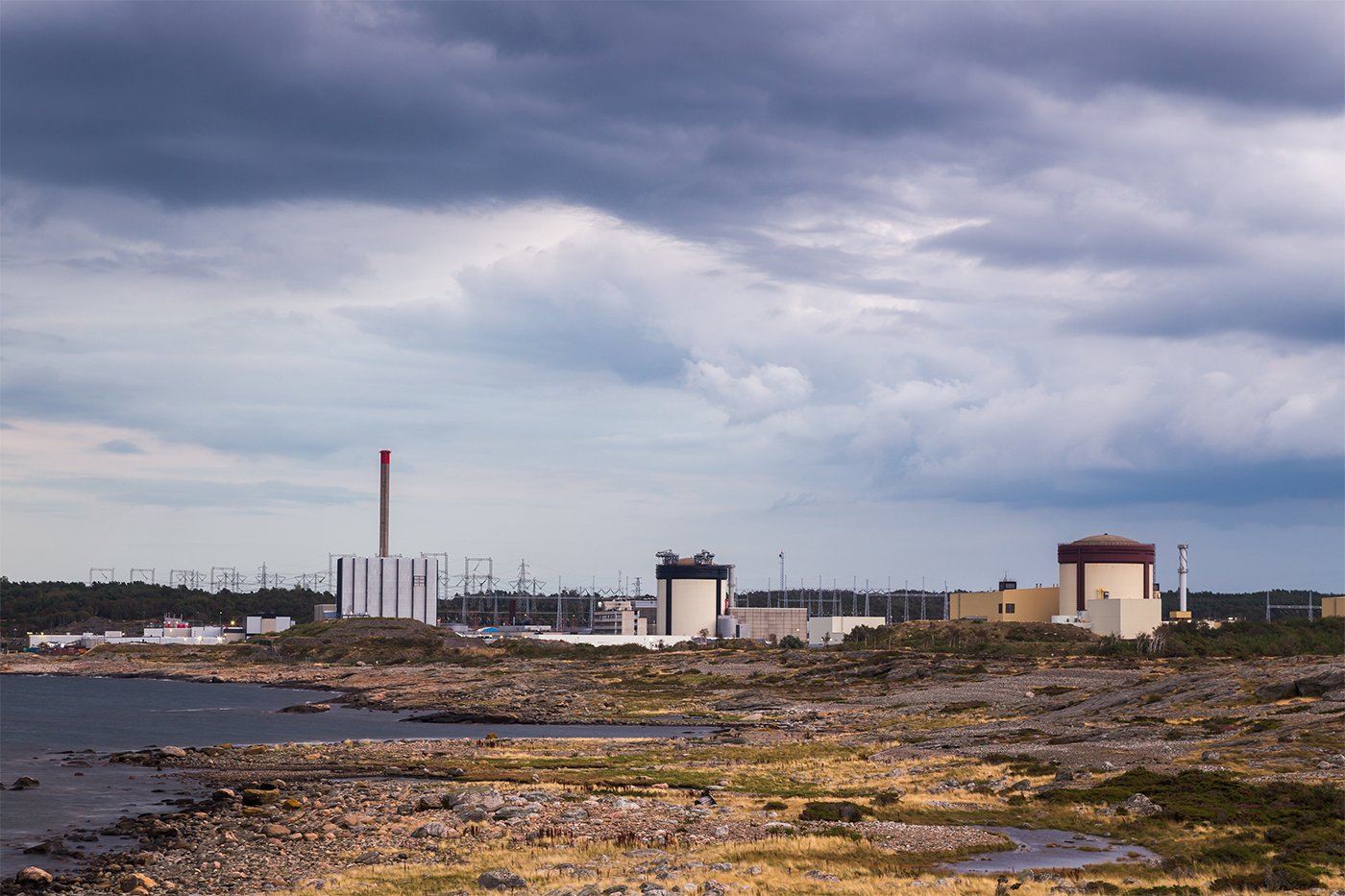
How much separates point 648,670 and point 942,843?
151 metres

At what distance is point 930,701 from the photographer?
12262 centimetres

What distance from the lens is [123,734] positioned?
118 meters

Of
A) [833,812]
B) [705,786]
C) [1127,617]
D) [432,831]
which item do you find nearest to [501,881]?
[432,831]

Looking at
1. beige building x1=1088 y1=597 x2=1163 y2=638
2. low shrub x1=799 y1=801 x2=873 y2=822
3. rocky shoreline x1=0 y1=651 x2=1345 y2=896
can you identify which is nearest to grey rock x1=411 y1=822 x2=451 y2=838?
rocky shoreline x1=0 y1=651 x2=1345 y2=896

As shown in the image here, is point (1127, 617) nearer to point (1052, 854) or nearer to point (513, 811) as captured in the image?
point (513, 811)

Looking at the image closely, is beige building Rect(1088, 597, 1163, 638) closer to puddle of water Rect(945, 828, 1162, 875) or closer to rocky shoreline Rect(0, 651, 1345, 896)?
rocky shoreline Rect(0, 651, 1345, 896)

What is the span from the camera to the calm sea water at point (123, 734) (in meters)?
63.8

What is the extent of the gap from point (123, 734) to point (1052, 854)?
97215mm

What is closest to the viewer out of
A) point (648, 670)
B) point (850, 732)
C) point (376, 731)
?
point (850, 732)

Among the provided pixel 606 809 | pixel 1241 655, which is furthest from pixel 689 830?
pixel 1241 655

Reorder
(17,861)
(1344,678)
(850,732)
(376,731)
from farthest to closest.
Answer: (376,731) → (850,732) → (1344,678) → (17,861)

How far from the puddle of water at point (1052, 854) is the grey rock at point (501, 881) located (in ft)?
42.0

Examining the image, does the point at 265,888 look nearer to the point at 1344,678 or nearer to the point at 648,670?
the point at 1344,678

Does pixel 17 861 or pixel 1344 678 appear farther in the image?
pixel 1344 678
